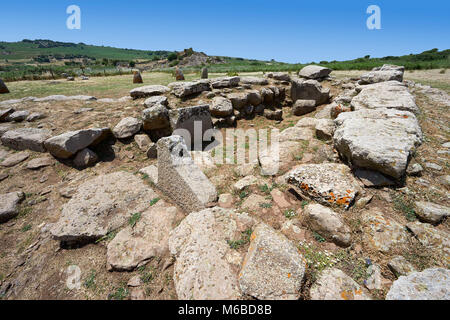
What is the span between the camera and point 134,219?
3615 millimetres

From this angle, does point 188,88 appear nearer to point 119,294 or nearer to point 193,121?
point 193,121

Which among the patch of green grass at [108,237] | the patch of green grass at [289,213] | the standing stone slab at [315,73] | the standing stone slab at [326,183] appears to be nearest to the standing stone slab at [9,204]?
the patch of green grass at [108,237]

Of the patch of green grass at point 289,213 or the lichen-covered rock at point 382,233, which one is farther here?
the patch of green grass at point 289,213

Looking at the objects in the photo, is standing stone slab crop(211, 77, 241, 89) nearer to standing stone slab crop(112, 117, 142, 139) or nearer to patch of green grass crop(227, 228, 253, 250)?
standing stone slab crop(112, 117, 142, 139)

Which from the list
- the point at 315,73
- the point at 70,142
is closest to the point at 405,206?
the point at 70,142

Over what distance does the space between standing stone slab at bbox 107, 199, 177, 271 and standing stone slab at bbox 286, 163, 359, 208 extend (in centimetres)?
246

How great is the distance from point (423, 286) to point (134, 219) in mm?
4116

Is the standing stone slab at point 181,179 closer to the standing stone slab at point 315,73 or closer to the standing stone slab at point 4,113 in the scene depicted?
the standing stone slab at point 4,113

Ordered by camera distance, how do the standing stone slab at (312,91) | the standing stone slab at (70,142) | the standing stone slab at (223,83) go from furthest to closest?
1. the standing stone slab at (223,83)
2. the standing stone slab at (312,91)
3. the standing stone slab at (70,142)

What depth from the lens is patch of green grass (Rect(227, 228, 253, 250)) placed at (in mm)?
2591

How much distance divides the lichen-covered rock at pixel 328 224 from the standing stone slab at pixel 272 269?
1.84 feet

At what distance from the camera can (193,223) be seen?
3.00 m

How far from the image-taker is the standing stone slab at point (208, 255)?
6.91ft
